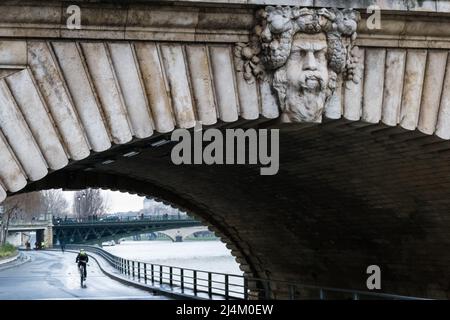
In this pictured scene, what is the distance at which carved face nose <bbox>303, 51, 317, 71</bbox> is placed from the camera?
1084cm

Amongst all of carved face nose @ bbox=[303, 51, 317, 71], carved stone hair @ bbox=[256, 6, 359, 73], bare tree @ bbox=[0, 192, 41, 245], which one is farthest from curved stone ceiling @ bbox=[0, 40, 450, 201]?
bare tree @ bbox=[0, 192, 41, 245]

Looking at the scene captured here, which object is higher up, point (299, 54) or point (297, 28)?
point (297, 28)

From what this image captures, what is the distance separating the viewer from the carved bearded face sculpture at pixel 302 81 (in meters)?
10.8

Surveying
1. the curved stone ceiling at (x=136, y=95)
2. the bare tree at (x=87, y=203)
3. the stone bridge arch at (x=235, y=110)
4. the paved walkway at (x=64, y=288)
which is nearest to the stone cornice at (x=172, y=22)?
the stone bridge arch at (x=235, y=110)

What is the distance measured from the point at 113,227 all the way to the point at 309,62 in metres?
73.7

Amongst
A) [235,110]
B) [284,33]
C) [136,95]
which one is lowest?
[235,110]

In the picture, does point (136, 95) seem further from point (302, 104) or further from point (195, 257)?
point (195, 257)

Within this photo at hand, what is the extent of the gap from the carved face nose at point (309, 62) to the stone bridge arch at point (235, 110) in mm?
551

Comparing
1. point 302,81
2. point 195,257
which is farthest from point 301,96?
point 195,257

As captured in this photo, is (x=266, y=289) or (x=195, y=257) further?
(x=195, y=257)

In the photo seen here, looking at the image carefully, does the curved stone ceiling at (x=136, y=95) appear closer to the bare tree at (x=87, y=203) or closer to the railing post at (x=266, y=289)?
the railing post at (x=266, y=289)

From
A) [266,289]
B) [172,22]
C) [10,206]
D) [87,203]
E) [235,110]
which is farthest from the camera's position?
[87,203]

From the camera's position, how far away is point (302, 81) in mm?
10789
